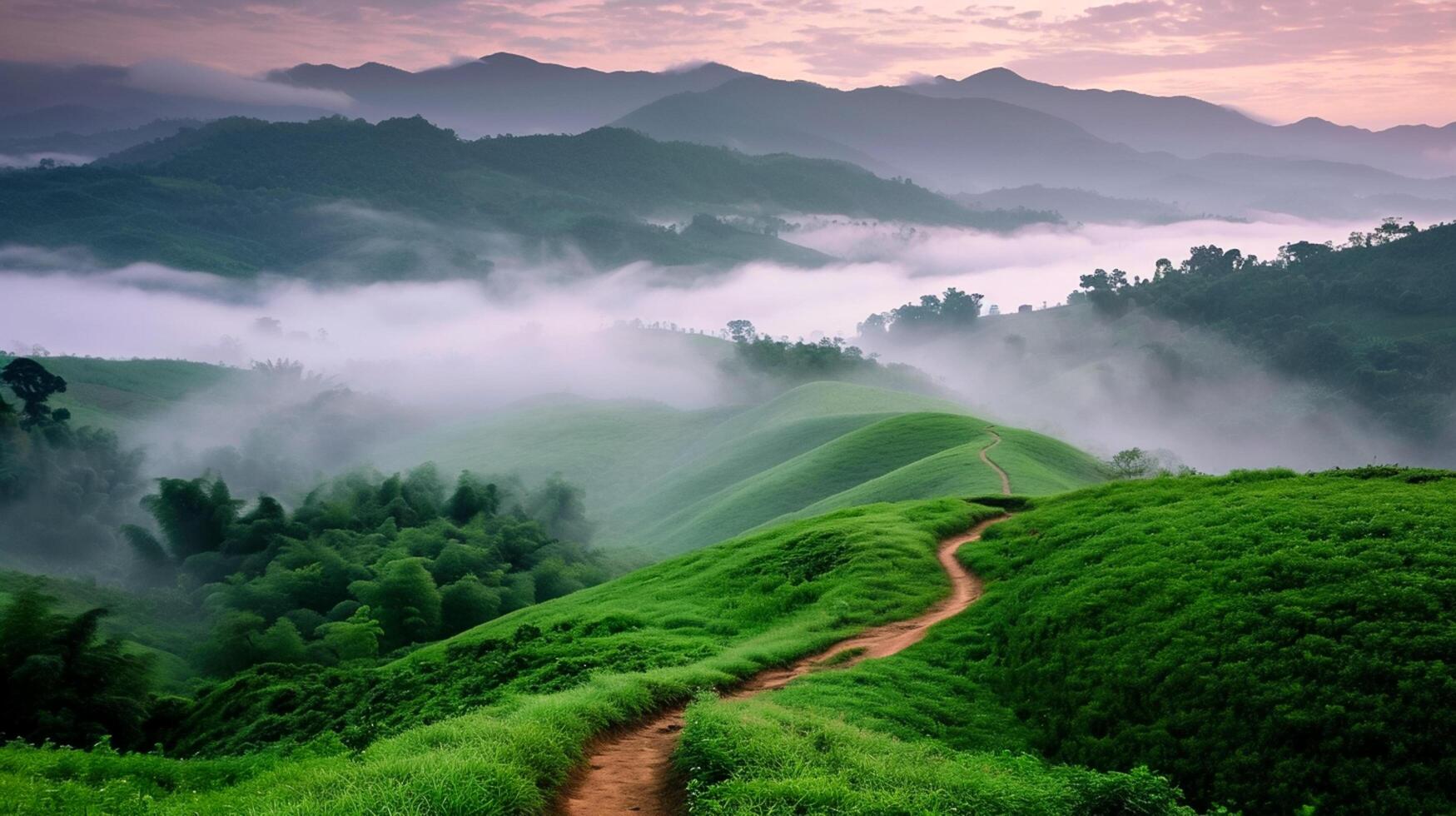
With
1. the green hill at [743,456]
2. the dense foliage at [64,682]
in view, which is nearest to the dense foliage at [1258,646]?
the dense foliage at [64,682]

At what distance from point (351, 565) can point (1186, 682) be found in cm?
4868

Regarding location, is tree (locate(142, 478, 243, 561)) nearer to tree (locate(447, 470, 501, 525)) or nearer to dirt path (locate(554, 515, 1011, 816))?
tree (locate(447, 470, 501, 525))

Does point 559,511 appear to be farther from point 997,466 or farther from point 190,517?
point 997,466

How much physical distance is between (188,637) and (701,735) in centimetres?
5144

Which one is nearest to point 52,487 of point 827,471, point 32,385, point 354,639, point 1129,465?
point 32,385

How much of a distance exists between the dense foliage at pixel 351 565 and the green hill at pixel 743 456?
1806 cm

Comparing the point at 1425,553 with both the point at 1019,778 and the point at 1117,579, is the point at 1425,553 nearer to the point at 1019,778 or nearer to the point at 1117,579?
the point at 1117,579

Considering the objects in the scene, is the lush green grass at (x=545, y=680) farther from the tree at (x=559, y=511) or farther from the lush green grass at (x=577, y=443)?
the lush green grass at (x=577, y=443)

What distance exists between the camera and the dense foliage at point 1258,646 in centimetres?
1399

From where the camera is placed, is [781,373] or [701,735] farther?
[781,373]

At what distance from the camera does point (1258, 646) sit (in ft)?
53.6

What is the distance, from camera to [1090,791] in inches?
451

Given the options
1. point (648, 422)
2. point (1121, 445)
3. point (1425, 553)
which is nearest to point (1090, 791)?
point (1425, 553)

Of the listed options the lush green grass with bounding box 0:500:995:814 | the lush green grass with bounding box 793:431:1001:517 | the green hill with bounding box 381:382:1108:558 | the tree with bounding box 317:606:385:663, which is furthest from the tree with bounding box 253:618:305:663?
the green hill with bounding box 381:382:1108:558
